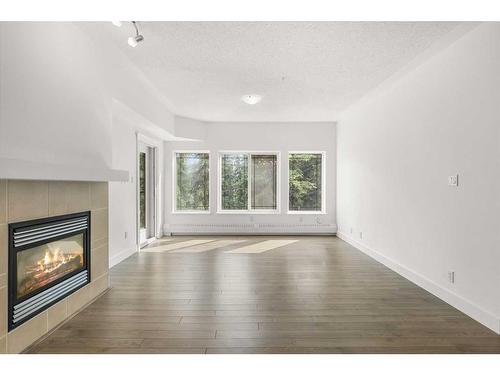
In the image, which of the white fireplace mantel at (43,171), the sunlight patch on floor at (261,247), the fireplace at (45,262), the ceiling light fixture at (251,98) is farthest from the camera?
the sunlight patch on floor at (261,247)

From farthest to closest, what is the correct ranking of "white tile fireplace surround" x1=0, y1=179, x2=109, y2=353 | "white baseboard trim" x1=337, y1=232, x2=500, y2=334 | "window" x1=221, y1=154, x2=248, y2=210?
"window" x1=221, y1=154, x2=248, y2=210 → "white baseboard trim" x1=337, y1=232, x2=500, y2=334 → "white tile fireplace surround" x1=0, y1=179, x2=109, y2=353

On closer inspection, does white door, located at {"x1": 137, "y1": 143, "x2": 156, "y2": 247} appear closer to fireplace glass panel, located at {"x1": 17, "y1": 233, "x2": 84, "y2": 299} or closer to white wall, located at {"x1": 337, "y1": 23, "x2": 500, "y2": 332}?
fireplace glass panel, located at {"x1": 17, "y1": 233, "x2": 84, "y2": 299}

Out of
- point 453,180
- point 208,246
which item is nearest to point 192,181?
point 208,246

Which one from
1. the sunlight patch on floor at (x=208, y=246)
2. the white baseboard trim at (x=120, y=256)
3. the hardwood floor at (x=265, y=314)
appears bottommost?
the hardwood floor at (x=265, y=314)

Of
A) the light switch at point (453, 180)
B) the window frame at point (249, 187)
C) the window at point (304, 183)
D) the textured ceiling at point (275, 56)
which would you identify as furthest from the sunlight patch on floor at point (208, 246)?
the light switch at point (453, 180)

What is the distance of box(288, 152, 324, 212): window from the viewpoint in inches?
306

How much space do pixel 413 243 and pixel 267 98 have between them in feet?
10.1

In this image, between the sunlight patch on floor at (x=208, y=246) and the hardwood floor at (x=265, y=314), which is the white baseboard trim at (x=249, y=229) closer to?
the sunlight patch on floor at (x=208, y=246)

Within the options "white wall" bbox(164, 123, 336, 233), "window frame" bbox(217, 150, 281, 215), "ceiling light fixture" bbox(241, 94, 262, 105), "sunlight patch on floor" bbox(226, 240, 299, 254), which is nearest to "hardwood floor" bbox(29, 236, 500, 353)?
"sunlight patch on floor" bbox(226, 240, 299, 254)

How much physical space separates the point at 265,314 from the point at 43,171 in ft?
6.91

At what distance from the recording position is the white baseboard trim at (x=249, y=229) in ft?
24.9

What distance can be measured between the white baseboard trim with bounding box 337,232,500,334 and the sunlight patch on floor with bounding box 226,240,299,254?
1.81 meters

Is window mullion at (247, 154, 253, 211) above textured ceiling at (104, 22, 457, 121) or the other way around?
the other way around
